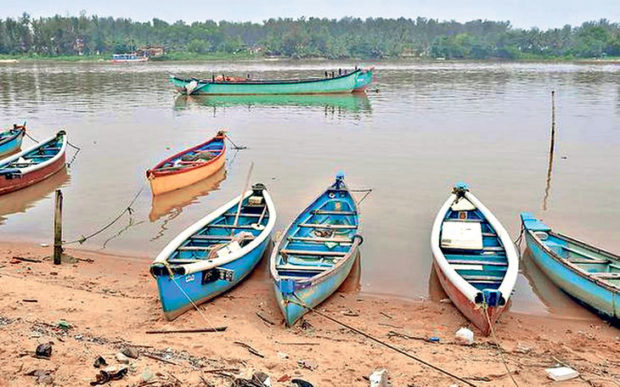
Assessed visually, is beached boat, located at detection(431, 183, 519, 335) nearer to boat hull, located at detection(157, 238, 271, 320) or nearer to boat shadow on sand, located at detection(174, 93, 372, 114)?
boat hull, located at detection(157, 238, 271, 320)

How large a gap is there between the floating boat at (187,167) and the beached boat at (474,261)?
27.4 feet

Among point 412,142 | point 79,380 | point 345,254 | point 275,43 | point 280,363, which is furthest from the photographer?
point 275,43

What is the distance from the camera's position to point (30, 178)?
18.2 metres

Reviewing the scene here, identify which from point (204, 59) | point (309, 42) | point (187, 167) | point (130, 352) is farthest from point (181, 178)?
point (309, 42)

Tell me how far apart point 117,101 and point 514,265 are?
3897 cm

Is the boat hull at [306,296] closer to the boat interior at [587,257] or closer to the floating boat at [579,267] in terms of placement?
the floating boat at [579,267]

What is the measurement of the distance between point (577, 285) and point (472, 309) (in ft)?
7.77

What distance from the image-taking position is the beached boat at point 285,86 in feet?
155

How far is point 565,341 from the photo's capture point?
29.8ft

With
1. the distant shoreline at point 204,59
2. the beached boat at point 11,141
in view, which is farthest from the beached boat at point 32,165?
the distant shoreline at point 204,59

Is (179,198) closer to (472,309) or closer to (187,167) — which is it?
(187,167)

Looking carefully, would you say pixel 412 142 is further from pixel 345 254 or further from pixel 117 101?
pixel 117 101

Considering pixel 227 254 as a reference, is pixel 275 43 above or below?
above

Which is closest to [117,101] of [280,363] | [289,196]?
[289,196]
